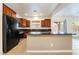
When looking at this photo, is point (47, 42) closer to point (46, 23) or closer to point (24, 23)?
point (24, 23)

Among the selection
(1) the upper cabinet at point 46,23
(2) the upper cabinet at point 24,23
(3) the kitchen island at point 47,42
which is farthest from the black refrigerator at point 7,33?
(1) the upper cabinet at point 46,23

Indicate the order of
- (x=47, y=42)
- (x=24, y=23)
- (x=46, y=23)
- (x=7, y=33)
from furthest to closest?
(x=46, y=23)
(x=24, y=23)
(x=47, y=42)
(x=7, y=33)

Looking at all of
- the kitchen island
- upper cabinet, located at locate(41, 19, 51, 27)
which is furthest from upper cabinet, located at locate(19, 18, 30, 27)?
the kitchen island

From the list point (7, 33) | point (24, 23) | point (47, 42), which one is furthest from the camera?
point (24, 23)

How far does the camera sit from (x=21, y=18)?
10.9m

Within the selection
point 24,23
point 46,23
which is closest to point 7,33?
point 24,23

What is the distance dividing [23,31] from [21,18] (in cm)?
114

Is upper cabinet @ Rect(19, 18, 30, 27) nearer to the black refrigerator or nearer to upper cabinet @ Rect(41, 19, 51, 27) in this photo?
upper cabinet @ Rect(41, 19, 51, 27)

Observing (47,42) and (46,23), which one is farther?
(46,23)

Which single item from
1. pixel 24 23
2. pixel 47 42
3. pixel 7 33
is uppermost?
pixel 24 23

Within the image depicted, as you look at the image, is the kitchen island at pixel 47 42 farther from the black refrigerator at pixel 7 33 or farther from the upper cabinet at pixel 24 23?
the upper cabinet at pixel 24 23
